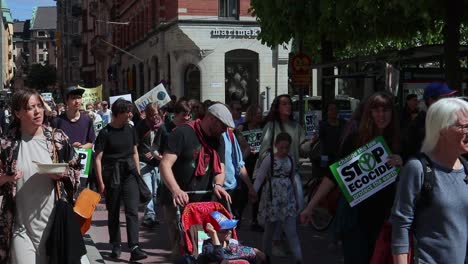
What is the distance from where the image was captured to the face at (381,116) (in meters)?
5.07

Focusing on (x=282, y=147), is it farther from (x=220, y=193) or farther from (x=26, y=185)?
(x=26, y=185)

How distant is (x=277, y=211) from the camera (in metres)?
7.98

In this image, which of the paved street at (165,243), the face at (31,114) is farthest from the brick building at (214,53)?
the face at (31,114)

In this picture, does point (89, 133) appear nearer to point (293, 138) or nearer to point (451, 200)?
point (293, 138)

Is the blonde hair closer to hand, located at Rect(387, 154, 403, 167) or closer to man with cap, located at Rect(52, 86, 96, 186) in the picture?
hand, located at Rect(387, 154, 403, 167)

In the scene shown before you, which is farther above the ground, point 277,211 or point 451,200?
point 451,200

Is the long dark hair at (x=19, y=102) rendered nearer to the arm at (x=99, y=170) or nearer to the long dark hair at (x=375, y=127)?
the long dark hair at (x=375, y=127)

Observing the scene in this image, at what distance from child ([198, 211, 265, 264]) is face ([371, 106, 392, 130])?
127 cm

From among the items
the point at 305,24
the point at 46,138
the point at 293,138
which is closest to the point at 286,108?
the point at 293,138

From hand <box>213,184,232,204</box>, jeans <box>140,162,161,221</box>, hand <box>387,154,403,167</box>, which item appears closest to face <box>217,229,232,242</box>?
hand <box>213,184,232,204</box>

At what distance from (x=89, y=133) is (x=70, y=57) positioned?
10207 cm

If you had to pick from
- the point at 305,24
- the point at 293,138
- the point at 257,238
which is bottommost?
the point at 257,238

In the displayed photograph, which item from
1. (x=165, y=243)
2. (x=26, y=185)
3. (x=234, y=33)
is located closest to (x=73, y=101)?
(x=165, y=243)

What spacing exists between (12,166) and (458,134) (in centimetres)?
293
